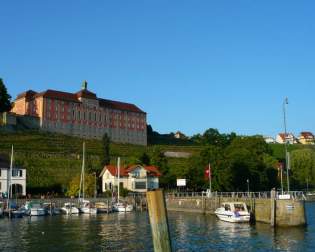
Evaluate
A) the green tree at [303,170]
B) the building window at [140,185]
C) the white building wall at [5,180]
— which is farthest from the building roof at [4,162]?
the green tree at [303,170]

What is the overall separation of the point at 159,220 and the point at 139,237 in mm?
30894

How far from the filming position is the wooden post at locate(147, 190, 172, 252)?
18000mm

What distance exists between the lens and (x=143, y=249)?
4034 centimetres

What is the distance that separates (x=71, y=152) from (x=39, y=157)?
17.6 m

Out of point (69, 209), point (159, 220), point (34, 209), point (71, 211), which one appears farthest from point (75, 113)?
point (159, 220)

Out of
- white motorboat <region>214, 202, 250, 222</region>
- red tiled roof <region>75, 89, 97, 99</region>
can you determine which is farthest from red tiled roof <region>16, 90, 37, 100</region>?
white motorboat <region>214, 202, 250, 222</region>

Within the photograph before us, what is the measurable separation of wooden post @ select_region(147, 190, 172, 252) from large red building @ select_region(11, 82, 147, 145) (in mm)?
156324

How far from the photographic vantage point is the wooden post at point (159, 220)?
59.1ft

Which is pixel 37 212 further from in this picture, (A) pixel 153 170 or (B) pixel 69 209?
(A) pixel 153 170

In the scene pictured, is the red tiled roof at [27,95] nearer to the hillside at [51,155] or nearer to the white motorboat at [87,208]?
the hillside at [51,155]

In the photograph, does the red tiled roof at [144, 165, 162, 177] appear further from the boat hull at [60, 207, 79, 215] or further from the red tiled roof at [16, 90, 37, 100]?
the red tiled roof at [16, 90, 37, 100]

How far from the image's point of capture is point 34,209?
7556 cm

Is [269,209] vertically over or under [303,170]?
under

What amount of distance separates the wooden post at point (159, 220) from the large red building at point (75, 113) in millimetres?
156324
